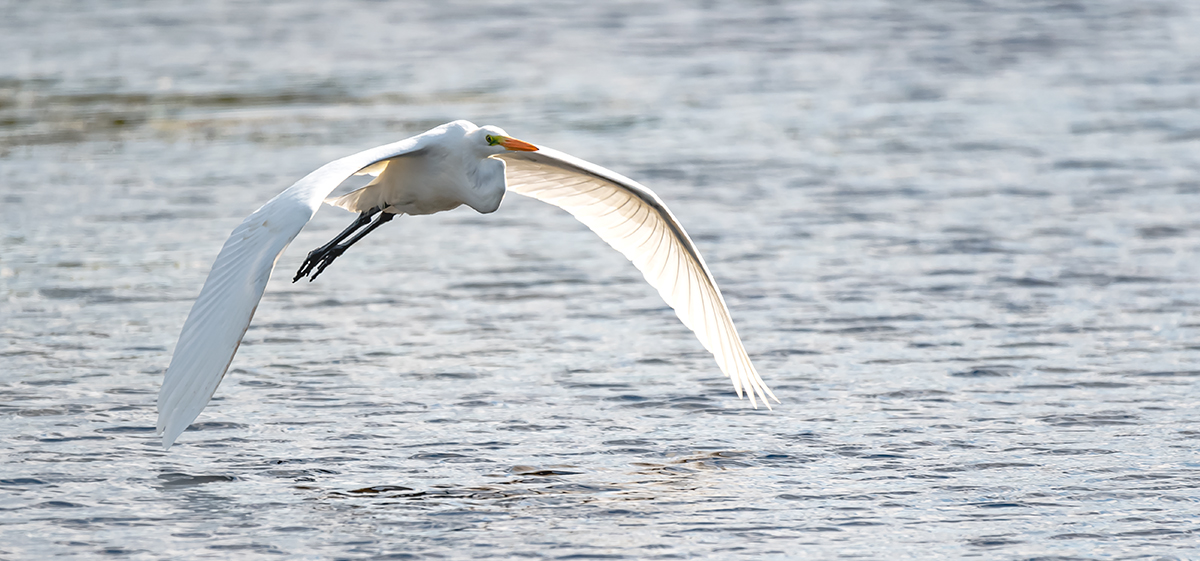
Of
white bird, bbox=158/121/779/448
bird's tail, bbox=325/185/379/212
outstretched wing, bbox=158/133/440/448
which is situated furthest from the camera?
bird's tail, bbox=325/185/379/212

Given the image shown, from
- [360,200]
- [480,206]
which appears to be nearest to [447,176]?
[480,206]

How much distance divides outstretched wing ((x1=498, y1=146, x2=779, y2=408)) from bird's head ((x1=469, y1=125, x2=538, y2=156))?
103mm

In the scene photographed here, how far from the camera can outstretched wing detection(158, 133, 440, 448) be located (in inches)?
267

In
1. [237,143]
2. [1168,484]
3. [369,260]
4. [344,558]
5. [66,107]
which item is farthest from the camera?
[66,107]

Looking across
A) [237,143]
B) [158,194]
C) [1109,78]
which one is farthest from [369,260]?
[1109,78]

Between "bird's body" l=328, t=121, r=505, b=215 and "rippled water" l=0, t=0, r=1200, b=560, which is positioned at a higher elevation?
"bird's body" l=328, t=121, r=505, b=215

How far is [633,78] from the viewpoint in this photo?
20.9 metres

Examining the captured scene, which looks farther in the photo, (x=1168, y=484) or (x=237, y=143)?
(x=237, y=143)

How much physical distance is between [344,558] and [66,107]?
13.7 meters

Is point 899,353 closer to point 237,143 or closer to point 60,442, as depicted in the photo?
point 60,442

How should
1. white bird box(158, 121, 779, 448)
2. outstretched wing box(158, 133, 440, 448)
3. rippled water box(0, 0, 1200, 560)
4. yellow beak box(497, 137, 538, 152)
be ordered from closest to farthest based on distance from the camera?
1. outstretched wing box(158, 133, 440, 448)
2. white bird box(158, 121, 779, 448)
3. rippled water box(0, 0, 1200, 560)
4. yellow beak box(497, 137, 538, 152)

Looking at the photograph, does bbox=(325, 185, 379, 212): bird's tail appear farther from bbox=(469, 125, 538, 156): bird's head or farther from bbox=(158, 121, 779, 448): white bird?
bbox=(469, 125, 538, 156): bird's head

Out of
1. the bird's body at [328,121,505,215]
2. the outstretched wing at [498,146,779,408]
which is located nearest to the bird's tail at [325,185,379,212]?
the bird's body at [328,121,505,215]

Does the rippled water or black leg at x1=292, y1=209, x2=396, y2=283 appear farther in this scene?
black leg at x1=292, y1=209, x2=396, y2=283
